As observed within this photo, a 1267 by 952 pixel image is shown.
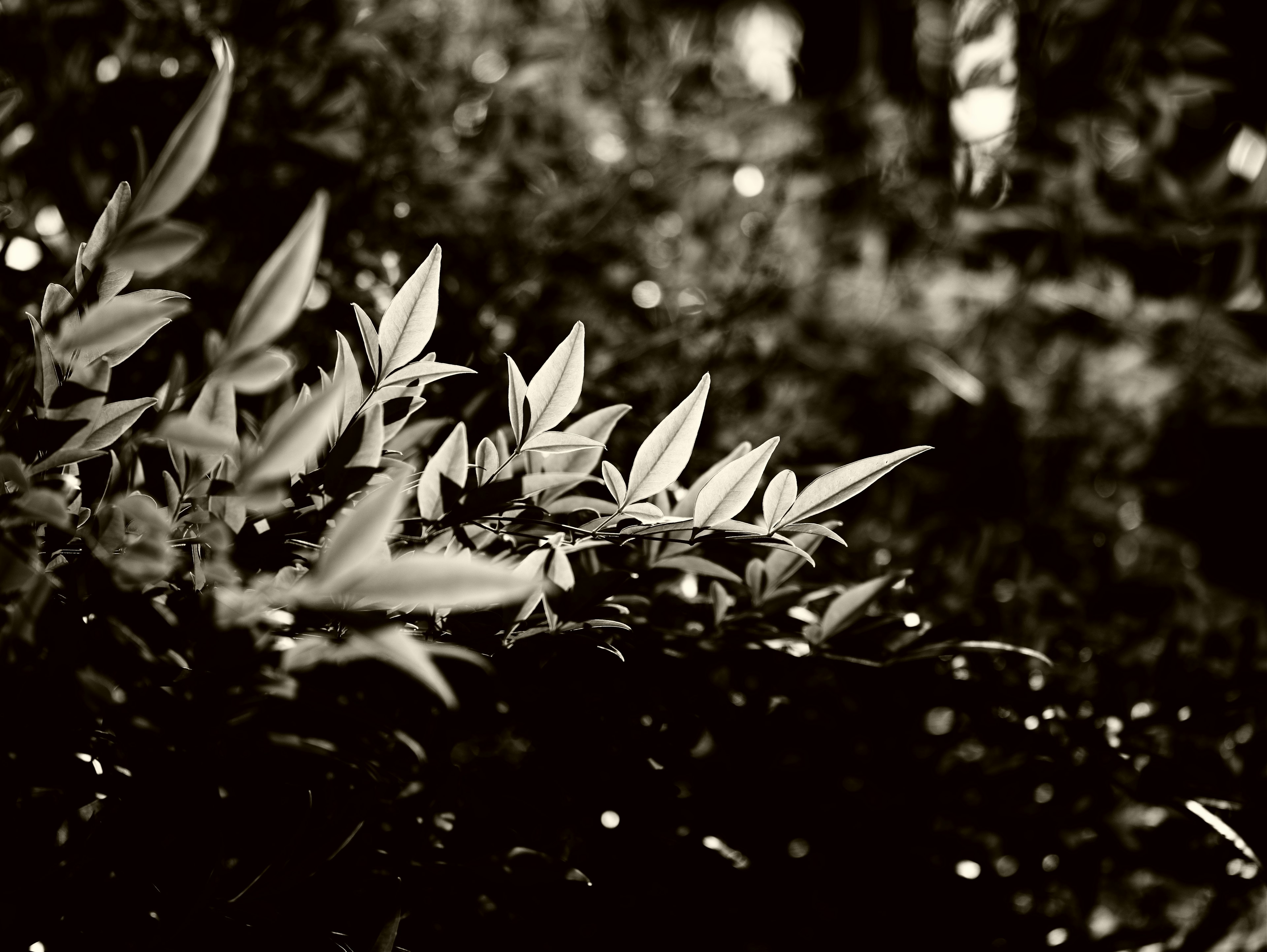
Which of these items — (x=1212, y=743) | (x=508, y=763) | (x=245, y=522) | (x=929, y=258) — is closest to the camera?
(x=245, y=522)

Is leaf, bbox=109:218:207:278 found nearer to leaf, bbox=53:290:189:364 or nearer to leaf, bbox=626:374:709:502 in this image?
leaf, bbox=53:290:189:364

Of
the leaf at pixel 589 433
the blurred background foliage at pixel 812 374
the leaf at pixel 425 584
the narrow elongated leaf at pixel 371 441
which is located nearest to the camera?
the leaf at pixel 425 584

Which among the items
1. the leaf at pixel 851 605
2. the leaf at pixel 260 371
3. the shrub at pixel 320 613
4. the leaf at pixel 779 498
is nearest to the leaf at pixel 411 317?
the shrub at pixel 320 613

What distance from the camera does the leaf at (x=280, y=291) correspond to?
35 cm

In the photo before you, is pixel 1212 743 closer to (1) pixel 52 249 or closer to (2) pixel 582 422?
(2) pixel 582 422

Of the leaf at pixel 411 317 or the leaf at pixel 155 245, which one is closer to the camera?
the leaf at pixel 155 245

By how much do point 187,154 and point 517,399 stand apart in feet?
0.72

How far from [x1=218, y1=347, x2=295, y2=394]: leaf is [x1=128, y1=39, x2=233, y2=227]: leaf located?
0.22 ft

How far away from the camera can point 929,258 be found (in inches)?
61.1

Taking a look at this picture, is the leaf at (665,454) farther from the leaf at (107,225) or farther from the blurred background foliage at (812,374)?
the leaf at (107,225)

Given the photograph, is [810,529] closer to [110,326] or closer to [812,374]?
[110,326]

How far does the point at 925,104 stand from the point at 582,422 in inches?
Answer: 51.6

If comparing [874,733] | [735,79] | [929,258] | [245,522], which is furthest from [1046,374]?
[245,522]

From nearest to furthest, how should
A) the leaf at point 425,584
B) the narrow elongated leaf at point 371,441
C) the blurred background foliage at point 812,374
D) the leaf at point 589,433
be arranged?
Answer: the leaf at point 425,584 < the narrow elongated leaf at point 371,441 < the leaf at point 589,433 < the blurred background foliage at point 812,374
